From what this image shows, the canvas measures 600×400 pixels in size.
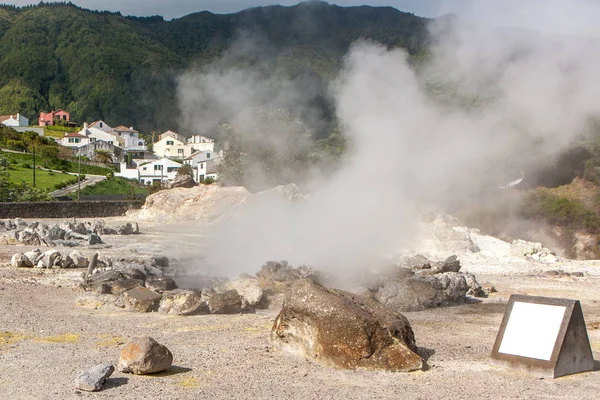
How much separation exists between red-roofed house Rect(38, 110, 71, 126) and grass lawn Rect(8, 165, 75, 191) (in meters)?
46.5

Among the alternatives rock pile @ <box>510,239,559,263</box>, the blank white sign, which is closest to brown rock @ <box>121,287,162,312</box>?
the blank white sign

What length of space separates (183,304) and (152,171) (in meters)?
58.6

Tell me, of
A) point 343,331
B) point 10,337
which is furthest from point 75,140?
point 343,331

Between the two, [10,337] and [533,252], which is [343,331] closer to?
[10,337]

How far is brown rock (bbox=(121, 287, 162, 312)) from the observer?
11594 millimetres

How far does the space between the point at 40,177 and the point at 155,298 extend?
44.9m

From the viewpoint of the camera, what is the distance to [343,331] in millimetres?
8320

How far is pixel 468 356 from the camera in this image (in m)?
8.87

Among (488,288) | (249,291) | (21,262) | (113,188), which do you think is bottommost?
(488,288)

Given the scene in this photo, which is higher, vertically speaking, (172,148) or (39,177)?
(172,148)

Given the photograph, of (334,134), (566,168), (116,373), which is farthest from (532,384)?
(566,168)

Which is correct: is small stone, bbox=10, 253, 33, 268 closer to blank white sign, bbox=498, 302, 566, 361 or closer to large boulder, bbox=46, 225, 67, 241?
large boulder, bbox=46, 225, 67, 241

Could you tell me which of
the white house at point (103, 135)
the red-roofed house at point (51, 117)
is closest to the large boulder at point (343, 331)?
the white house at point (103, 135)

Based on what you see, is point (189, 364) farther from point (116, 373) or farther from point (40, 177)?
point (40, 177)
